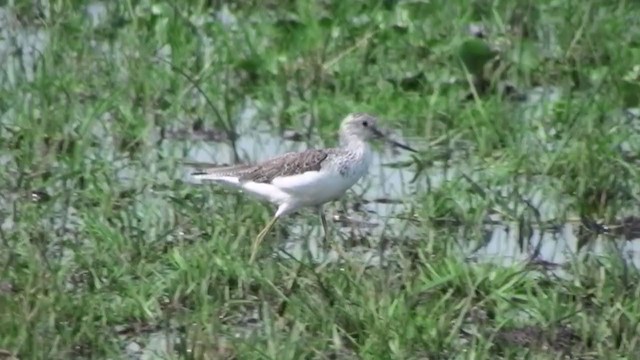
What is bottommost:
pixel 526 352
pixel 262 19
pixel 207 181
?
pixel 526 352

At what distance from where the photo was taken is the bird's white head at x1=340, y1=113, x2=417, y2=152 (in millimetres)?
8664

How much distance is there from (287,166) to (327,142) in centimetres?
114

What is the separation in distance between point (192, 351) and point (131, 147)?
8.83ft

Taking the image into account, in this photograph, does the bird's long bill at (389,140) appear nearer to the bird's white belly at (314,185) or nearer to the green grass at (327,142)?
the green grass at (327,142)

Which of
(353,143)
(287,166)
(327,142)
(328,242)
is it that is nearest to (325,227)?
(328,242)

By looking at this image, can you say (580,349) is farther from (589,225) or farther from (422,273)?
(589,225)

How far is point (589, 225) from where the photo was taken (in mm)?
8562

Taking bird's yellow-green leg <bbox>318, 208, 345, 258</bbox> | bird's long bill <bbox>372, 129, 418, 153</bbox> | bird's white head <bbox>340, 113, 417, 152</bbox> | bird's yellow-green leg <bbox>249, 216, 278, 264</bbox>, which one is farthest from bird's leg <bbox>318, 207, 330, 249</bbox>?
bird's long bill <bbox>372, 129, 418, 153</bbox>

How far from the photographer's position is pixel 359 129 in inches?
342

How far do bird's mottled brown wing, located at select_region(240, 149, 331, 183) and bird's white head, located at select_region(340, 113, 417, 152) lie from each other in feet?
0.61

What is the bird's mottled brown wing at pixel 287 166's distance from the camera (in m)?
8.34

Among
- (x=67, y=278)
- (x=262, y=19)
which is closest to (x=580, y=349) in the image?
(x=67, y=278)

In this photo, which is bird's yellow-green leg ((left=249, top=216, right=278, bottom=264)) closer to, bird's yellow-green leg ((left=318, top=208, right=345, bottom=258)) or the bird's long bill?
bird's yellow-green leg ((left=318, top=208, right=345, bottom=258))

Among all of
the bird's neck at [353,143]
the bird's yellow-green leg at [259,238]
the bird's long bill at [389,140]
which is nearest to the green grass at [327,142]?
the bird's yellow-green leg at [259,238]
